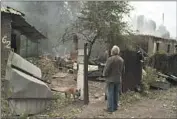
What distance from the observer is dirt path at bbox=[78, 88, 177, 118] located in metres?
6.58

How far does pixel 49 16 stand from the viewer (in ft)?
94.5

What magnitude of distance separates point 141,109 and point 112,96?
874 mm

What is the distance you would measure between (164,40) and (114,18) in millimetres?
11204

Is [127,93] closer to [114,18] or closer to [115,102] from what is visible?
[115,102]

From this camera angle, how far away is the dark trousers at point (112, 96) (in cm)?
700

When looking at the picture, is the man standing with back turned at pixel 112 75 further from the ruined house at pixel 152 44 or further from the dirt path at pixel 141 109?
the ruined house at pixel 152 44

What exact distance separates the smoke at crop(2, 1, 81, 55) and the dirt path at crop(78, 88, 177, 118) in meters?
17.7

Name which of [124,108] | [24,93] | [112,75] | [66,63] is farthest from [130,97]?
[66,63]

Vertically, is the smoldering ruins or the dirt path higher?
the smoldering ruins

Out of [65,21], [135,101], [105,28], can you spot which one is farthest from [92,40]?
[65,21]

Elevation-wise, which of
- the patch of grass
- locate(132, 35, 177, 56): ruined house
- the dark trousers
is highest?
locate(132, 35, 177, 56): ruined house

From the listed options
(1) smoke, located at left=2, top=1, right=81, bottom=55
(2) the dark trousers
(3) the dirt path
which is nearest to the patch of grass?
(3) the dirt path

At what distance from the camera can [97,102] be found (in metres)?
8.24

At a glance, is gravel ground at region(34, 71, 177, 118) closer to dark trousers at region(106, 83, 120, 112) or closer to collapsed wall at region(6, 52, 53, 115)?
dark trousers at region(106, 83, 120, 112)
